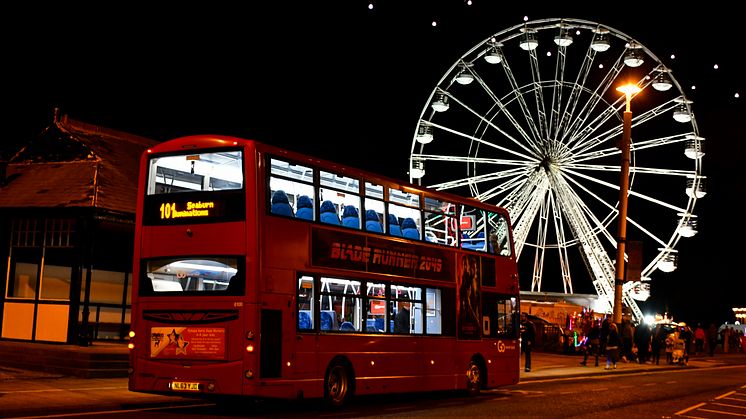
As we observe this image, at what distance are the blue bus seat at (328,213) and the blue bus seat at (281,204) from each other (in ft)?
2.88

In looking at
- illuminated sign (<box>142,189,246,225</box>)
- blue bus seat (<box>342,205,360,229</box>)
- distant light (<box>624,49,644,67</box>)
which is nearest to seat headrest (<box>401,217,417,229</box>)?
blue bus seat (<box>342,205,360,229</box>)

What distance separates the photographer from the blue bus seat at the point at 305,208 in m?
15.0

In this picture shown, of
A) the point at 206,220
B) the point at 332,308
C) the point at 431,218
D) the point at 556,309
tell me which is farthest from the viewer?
the point at 556,309

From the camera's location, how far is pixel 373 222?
16.6m

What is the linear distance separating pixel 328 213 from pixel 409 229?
2.50 meters

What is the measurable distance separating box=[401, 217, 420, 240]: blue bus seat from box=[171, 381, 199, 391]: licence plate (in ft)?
17.1

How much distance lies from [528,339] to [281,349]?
14533 mm

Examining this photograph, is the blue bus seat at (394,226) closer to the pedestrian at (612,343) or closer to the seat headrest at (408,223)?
the seat headrest at (408,223)

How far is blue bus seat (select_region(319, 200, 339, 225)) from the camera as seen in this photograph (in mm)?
15438

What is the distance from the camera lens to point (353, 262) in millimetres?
15922

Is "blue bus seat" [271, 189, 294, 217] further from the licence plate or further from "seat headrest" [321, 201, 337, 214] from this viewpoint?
the licence plate

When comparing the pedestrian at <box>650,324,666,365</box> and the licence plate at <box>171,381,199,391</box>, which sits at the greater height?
the pedestrian at <box>650,324,666,365</box>

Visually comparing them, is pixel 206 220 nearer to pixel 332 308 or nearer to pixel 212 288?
pixel 212 288

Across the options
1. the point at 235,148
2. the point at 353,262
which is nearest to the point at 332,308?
the point at 353,262
